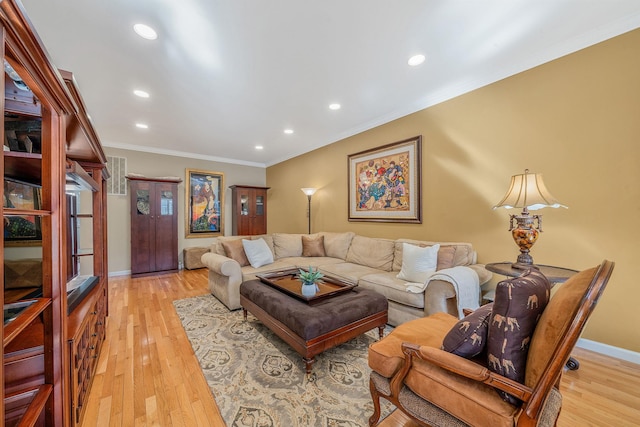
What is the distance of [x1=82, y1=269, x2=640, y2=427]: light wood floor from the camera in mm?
1490

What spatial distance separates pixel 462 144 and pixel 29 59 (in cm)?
334

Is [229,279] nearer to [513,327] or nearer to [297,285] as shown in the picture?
[297,285]

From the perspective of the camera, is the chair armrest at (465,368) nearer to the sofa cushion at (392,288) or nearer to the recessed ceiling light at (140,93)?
the sofa cushion at (392,288)

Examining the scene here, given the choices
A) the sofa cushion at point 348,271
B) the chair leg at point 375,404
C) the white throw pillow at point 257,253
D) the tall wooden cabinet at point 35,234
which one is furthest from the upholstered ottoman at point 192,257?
the chair leg at point 375,404

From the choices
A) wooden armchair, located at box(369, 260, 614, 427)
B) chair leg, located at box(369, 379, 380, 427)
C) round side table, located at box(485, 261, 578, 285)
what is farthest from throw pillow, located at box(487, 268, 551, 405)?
round side table, located at box(485, 261, 578, 285)

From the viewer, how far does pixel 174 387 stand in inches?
69.4

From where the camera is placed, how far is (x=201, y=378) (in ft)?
6.10

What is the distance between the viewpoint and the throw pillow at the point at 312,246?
4270 millimetres

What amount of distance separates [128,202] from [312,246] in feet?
12.5

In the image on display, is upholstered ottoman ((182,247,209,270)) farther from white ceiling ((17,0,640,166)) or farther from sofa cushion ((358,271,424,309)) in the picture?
sofa cushion ((358,271,424,309))

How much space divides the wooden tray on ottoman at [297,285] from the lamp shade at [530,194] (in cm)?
158

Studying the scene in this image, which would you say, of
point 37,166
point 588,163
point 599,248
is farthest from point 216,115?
point 599,248

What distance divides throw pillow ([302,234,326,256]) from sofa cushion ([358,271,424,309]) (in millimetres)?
1446

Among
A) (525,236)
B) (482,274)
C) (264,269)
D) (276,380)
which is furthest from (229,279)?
(525,236)
